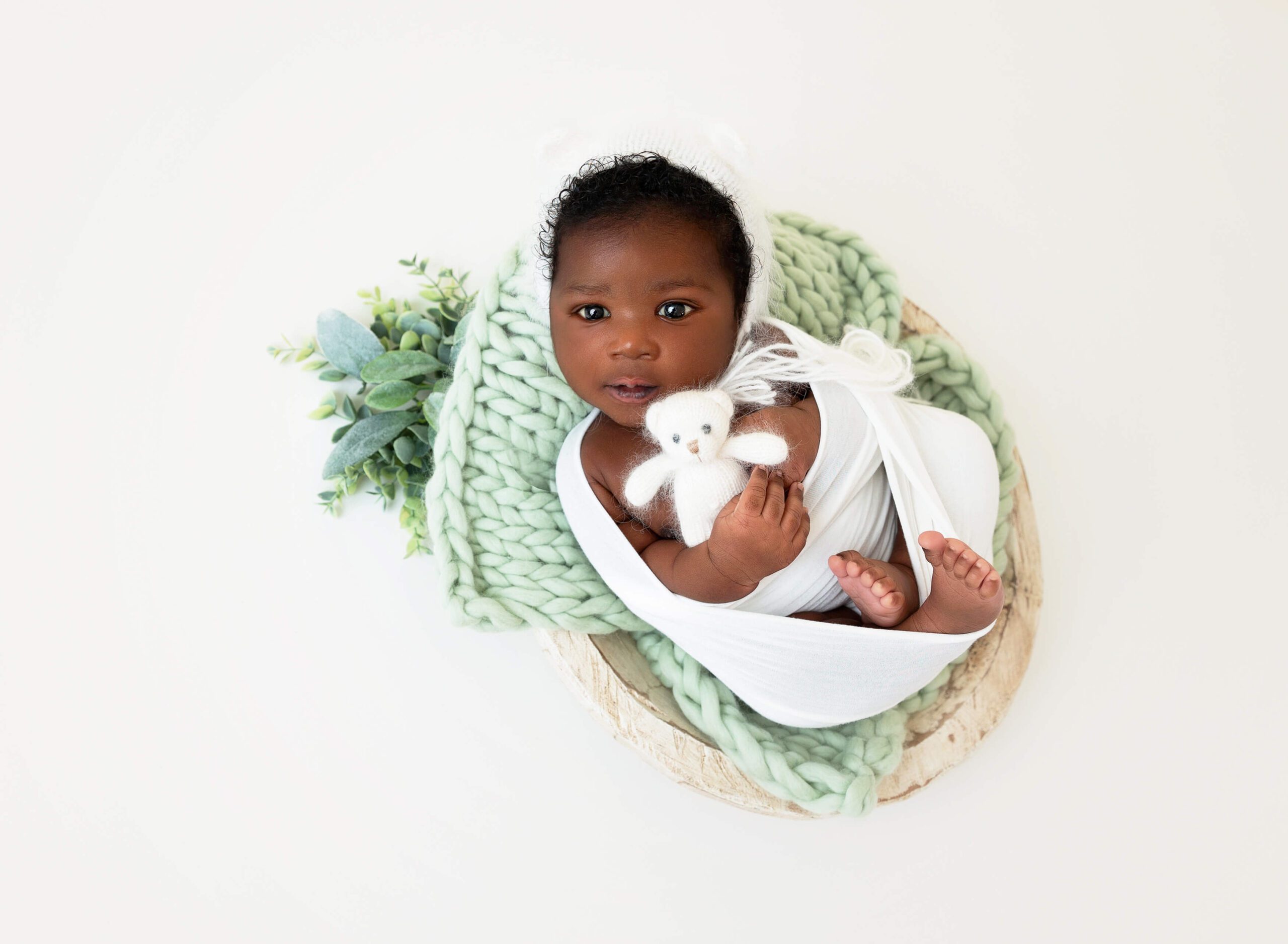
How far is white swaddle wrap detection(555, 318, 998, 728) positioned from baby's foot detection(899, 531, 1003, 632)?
1.2 inches

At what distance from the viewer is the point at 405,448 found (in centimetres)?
151

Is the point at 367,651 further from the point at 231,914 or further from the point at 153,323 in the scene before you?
the point at 153,323

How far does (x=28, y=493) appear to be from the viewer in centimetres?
162

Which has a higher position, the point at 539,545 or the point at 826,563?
the point at 826,563

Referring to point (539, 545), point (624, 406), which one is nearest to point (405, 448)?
point (539, 545)

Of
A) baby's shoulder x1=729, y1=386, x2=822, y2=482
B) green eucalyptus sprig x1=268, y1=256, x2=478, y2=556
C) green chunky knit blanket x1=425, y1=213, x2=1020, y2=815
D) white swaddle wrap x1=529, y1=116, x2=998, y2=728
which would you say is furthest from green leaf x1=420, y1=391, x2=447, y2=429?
baby's shoulder x1=729, y1=386, x2=822, y2=482

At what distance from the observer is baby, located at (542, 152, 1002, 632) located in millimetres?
1098

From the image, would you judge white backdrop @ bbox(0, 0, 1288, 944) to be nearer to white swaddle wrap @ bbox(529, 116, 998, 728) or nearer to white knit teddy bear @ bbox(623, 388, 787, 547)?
white swaddle wrap @ bbox(529, 116, 998, 728)

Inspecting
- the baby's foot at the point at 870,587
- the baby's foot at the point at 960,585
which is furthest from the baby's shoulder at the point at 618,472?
the baby's foot at the point at 960,585

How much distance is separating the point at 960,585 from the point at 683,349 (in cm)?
44

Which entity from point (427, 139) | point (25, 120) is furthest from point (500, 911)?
point (25, 120)

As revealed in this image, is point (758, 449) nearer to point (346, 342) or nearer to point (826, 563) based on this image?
point (826, 563)

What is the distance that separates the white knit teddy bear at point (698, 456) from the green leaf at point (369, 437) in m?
0.55

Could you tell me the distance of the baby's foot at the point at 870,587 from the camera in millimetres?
1146
